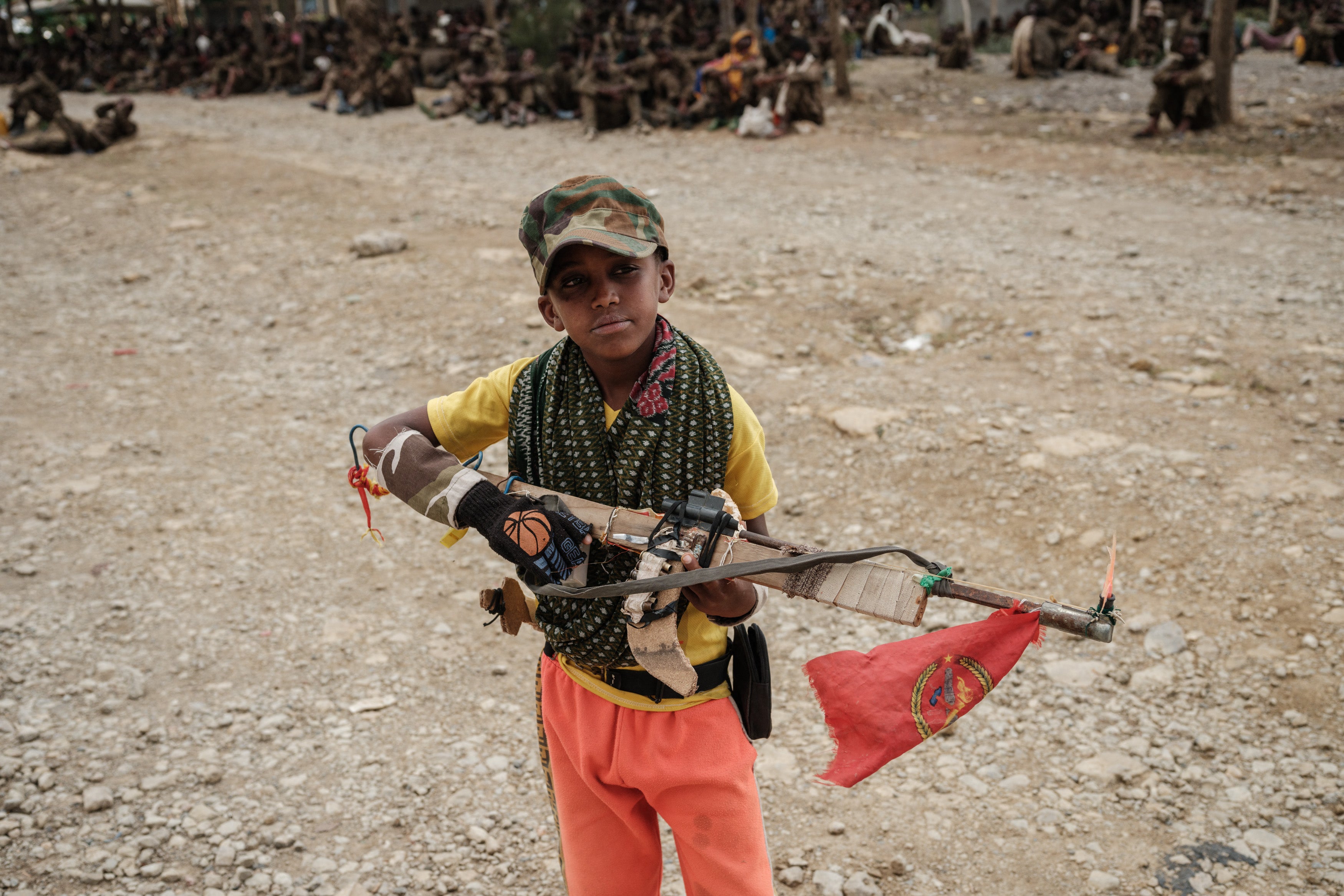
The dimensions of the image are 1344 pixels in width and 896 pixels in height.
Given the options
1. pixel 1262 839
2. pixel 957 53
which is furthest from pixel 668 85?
pixel 1262 839

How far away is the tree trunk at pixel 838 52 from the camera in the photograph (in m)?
12.3

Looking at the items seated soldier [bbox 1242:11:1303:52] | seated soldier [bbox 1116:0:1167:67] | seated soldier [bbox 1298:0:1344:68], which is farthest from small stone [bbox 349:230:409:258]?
seated soldier [bbox 1242:11:1303:52]

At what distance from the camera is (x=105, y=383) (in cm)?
544

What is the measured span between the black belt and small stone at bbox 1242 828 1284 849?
1645 mm

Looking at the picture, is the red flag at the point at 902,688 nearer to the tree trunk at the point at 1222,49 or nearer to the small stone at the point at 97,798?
the small stone at the point at 97,798

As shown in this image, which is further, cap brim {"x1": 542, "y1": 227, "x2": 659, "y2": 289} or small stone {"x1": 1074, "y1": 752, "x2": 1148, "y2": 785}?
small stone {"x1": 1074, "y1": 752, "x2": 1148, "y2": 785}

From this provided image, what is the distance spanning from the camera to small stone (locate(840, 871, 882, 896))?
7.49 feet

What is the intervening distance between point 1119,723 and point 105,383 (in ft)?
17.5

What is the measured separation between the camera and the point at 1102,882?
2270 mm

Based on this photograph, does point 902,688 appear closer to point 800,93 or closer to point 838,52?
point 800,93

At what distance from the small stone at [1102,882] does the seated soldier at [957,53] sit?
603 inches

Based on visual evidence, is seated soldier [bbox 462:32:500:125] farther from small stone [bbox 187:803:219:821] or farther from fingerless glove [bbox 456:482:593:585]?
fingerless glove [bbox 456:482:593:585]

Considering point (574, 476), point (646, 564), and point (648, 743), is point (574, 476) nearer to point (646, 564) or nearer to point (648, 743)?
point (646, 564)

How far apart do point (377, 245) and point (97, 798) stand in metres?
5.18
